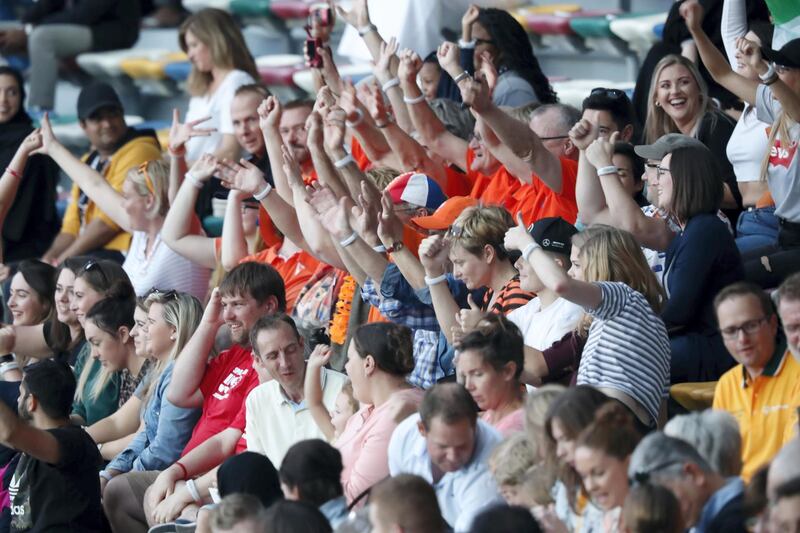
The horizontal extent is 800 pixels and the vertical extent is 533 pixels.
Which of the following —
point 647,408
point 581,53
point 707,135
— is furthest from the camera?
point 581,53

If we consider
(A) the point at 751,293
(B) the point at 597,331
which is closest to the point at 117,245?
(B) the point at 597,331

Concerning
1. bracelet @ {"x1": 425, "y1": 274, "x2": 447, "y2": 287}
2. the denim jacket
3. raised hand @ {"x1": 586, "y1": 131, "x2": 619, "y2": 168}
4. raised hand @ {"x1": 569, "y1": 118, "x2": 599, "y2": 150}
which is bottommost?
the denim jacket

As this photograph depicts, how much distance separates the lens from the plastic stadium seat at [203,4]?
10.4m

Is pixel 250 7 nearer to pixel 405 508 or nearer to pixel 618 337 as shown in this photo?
pixel 618 337

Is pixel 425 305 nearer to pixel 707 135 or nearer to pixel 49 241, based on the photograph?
pixel 707 135

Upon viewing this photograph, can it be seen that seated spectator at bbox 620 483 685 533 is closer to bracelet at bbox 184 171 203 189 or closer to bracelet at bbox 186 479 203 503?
bracelet at bbox 186 479 203 503

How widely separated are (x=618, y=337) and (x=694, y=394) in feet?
1.48

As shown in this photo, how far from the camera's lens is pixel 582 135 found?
521 cm

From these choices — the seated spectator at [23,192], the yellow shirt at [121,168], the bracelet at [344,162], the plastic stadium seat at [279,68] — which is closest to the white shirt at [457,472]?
the bracelet at [344,162]

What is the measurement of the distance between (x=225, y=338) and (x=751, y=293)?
2784 mm

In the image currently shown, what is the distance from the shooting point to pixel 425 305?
5.16 metres

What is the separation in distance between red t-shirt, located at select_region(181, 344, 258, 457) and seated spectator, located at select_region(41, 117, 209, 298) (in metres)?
1.39

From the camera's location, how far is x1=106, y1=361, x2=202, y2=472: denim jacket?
18.2 ft

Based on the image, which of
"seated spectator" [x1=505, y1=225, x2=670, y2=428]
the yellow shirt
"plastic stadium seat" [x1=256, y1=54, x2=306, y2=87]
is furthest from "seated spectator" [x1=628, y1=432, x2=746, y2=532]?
"plastic stadium seat" [x1=256, y1=54, x2=306, y2=87]
